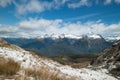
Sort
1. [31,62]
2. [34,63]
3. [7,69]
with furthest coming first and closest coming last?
[34,63]
[31,62]
[7,69]

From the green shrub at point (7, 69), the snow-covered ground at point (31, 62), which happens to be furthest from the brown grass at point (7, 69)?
the snow-covered ground at point (31, 62)

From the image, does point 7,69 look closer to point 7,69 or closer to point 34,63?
point 7,69

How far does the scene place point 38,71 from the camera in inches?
644

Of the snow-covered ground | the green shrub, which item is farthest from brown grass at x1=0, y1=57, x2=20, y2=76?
the snow-covered ground

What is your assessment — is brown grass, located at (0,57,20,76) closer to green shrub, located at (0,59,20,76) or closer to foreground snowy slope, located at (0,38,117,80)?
green shrub, located at (0,59,20,76)

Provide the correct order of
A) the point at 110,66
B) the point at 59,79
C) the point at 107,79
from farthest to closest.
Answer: the point at 110,66 < the point at 107,79 < the point at 59,79

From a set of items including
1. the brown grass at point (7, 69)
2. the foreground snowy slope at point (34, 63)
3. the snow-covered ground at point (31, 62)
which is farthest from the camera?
the snow-covered ground at point (31, 62)

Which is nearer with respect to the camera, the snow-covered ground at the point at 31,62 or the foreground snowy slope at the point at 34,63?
the foreground snowy slope at the point at 34,63

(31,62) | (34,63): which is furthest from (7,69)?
(34,63)

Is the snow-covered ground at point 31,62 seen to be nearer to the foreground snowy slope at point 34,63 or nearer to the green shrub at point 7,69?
the foreground snowy slope at point 34,63

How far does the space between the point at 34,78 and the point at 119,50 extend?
48.5m

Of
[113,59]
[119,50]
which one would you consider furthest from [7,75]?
[119,50]

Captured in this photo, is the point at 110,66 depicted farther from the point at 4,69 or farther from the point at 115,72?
the point at 4,69

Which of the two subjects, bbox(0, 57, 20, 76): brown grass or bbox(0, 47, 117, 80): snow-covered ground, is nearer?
bbox(0, 57, 20, 76): brown grass
